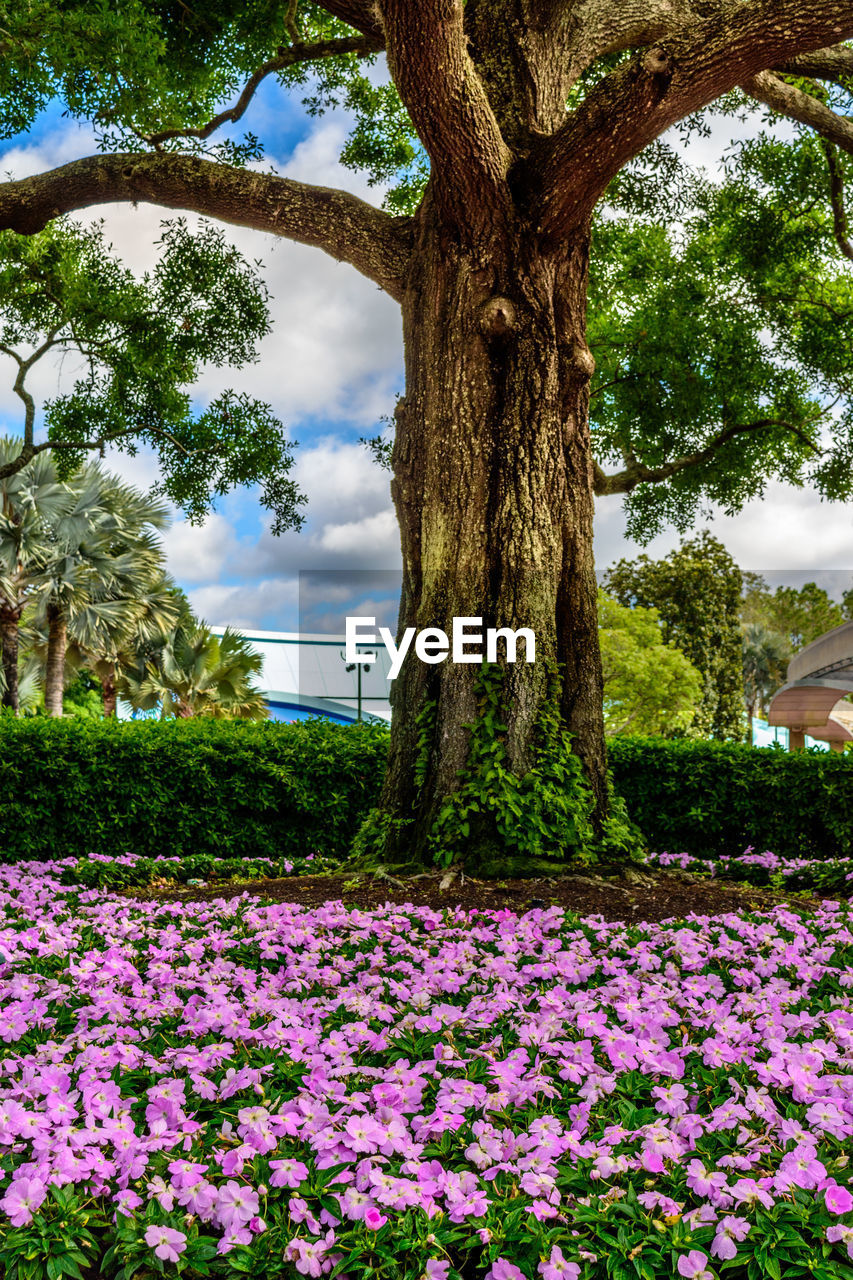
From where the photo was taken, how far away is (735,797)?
779cm

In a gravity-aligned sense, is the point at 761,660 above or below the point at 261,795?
above

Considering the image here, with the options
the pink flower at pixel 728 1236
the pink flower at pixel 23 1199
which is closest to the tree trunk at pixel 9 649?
the pink flower at pixel 23 1199

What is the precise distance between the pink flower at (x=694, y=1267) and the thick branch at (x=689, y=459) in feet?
31.7

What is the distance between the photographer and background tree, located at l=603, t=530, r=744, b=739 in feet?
95.5

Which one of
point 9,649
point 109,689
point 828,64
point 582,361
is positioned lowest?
point 109,689

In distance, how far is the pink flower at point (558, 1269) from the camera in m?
1.66

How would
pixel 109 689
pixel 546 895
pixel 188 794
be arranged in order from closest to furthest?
1. pixel 546 895
2. pixel 188 794
3. pixel 109 689

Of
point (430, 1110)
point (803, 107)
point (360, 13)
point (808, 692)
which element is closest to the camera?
point (430, 1110)

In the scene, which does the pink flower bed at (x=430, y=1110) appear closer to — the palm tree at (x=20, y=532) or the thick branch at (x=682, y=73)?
the thick branch at (x=682, y=73)

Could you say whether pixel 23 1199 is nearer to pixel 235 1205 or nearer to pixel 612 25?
pixel 235 1205

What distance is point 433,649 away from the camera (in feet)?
18.6

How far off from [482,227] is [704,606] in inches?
981

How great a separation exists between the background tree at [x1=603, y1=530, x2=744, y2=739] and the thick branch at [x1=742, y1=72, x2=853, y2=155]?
21.3 meters

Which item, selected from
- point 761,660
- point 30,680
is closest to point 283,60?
point 30,680
